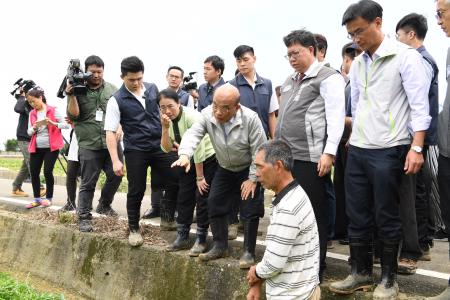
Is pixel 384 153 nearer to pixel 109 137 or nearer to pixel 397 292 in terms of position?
pixel 397 292

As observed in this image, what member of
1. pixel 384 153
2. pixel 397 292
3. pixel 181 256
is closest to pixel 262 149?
pixel 384 153

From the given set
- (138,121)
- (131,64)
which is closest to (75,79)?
(131,64)

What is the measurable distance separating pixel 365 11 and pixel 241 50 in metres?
2.02

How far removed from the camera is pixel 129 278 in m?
4.86

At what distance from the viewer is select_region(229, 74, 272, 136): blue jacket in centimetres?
496

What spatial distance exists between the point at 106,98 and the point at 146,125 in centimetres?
102

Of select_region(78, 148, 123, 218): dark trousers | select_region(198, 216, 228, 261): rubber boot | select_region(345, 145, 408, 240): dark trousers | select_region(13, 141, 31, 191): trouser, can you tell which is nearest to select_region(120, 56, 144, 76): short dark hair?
select_region(78, 148, 123, 218): dark trousers

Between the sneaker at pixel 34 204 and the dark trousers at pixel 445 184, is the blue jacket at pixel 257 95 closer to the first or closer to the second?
the dark trousers at pixel 445 184

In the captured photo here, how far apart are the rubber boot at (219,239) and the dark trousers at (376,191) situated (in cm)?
132

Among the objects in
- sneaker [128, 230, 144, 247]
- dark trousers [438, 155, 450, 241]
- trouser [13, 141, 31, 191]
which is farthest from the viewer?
trouser [13, 141, 31, 191]

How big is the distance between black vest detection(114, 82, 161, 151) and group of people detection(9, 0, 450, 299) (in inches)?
0.5

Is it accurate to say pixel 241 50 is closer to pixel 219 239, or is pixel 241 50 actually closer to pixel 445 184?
pixel 219 239

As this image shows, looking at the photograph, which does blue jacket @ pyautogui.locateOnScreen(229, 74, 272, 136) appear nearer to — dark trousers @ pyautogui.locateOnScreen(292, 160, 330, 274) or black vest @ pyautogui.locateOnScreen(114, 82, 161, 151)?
black vest @ pyautogui.locateOnScreen(114, 82, 161, 151)

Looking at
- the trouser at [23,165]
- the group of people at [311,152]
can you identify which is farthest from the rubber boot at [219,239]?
the trouser at [23,165]
